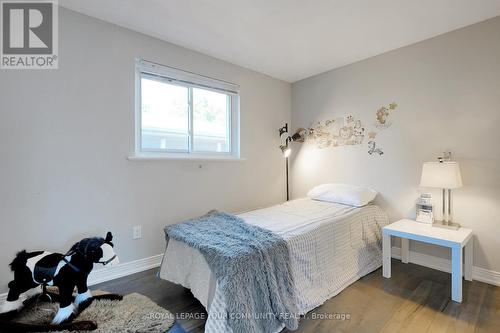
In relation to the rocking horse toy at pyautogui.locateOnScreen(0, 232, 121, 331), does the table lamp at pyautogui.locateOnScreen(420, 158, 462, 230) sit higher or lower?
higher

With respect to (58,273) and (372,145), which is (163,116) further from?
(372,145)

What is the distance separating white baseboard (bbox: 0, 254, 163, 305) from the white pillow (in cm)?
194

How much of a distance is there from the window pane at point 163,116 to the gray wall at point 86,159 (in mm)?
176

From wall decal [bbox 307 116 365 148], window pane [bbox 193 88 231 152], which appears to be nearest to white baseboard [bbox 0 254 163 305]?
window pane [bbox 193 88 231 152]

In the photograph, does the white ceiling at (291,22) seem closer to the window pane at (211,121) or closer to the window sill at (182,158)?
the window pane at (211,121)

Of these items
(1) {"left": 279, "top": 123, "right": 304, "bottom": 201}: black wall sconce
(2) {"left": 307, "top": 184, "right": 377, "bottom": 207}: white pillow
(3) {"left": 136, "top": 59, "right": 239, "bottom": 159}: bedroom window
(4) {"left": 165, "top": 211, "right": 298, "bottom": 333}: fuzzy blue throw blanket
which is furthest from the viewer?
(1) {"left": 279, "top": 123, "right": 304, "bottom": 201}: black wall sconce

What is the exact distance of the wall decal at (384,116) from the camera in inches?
109

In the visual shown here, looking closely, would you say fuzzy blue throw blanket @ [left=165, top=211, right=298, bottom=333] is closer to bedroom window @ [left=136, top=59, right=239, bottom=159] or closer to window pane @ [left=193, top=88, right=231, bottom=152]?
bedroom window @ [left=136, top=59, right=239, bottom=159]

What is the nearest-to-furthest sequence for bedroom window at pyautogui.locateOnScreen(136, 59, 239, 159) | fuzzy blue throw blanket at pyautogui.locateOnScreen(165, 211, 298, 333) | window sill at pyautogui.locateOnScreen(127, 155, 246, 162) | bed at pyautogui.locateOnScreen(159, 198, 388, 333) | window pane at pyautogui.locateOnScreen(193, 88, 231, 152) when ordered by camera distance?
fuzzy blue throw blanket at pyautogui.locateOnScreen(165, 211, 298, 333)
bed at pyautogui.locateOnScreen(159, 198, 388, 333)
window sill at pyautogui.locateOnScreen(127, 155, 246, 162)
bedroom window at pyautogui.locateOnScreen(136, 59, 239, 159)
window pane at pyautogui.locateOnScreen(193, 88, 231, 152)

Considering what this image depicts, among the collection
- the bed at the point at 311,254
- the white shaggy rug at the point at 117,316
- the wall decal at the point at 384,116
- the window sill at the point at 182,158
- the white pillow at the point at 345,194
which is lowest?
the white shaggy rug at the point at 117,316

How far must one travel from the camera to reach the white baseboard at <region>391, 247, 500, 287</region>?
217cm

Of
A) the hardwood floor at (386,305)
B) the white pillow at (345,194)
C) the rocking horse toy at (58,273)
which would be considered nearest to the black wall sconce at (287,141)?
the white pillow at (345,194)

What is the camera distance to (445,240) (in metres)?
1.94

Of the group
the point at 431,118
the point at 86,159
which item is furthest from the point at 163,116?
the point at 431,118
